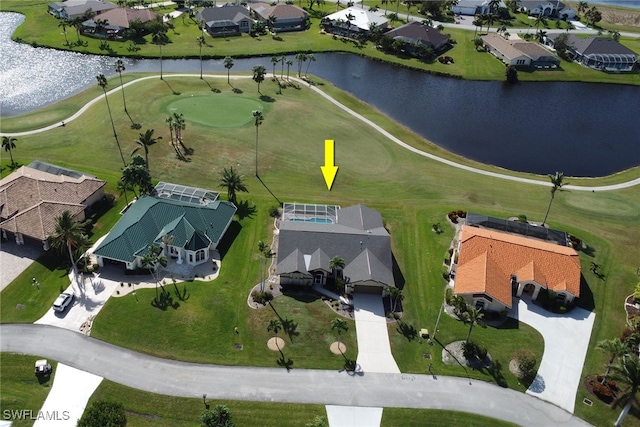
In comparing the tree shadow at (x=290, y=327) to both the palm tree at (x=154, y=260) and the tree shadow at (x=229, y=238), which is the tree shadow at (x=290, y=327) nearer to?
the tree shadow at (x=229, y=238)

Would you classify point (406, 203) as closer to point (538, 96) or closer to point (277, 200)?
point (277, 200)

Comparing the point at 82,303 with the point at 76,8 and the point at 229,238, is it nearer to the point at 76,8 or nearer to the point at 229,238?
the point at 229,238

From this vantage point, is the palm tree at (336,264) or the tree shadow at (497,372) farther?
the palm tree at (336,264)

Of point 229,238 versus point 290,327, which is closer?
point 290,327

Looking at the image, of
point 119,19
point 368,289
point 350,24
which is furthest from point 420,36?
point 368,289

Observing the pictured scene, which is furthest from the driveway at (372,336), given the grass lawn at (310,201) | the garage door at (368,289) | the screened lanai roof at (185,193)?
the screened lanai roof at (185,193)

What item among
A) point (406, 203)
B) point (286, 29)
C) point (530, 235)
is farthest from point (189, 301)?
point (286, 29)
